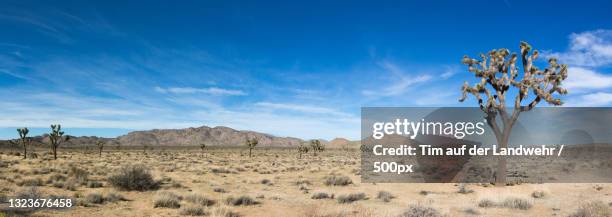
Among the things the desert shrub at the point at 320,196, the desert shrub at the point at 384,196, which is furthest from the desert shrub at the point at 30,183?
the desert shrub at the point at 384,196

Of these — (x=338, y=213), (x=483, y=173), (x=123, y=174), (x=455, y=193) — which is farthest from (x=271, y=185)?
(x=483, y=173)

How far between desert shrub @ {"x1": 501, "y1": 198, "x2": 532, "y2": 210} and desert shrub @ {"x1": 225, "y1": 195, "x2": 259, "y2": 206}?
29.0 feet

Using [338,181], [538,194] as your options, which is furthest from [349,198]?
[538,194]

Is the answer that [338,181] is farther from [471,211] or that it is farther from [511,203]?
[471,211]

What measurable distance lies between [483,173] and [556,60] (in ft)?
31.8

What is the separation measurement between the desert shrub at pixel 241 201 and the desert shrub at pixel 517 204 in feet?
29.0

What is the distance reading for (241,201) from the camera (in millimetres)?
15836

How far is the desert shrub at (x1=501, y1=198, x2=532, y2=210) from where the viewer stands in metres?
13.9

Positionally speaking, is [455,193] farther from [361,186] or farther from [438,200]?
[361,186]

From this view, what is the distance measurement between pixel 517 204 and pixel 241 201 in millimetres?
9615

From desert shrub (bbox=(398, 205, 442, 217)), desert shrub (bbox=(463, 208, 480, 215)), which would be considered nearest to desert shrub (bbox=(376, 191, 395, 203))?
desert shrub (bbox=(463, 208, 480, 215))

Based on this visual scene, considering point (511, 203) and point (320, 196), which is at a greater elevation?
point (511, 203)

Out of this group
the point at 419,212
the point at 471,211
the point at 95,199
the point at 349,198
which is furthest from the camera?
Result: the point at 349,198

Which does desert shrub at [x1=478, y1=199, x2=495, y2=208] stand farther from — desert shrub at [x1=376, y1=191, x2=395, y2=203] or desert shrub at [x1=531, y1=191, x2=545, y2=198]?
desert shrub at [x1=531, y1=191, x2=545, y2=198]
